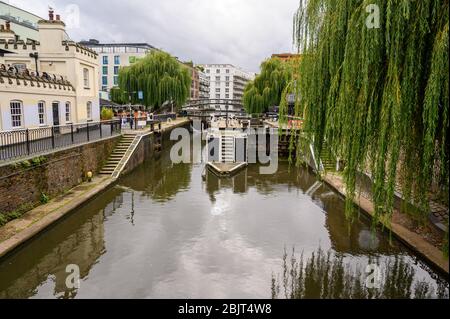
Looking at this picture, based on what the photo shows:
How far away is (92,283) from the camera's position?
891 centimetres

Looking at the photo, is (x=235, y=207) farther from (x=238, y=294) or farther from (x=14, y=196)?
(x=14, y=196)

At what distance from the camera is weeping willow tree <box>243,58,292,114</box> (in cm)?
4406

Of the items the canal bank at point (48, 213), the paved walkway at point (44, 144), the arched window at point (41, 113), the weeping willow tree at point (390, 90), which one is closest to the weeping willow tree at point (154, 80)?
the paved walkway at point (44, 144)

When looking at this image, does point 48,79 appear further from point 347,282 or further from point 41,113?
point 347,282

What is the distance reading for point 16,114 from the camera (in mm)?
17828

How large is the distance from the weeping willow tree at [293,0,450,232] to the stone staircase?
1514cm

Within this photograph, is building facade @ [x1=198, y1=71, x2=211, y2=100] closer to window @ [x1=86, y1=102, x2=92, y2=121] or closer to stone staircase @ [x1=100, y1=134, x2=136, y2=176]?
window @ [x1=86, y1=102, x2=92, y2=121]

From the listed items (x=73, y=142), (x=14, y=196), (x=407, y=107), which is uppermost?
(x=407, y=107)

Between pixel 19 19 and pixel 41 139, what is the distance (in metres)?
43.5

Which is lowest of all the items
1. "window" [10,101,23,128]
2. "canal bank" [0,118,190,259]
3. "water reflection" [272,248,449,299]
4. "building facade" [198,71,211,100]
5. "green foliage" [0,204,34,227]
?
"water reflection" [272,248,449,299]

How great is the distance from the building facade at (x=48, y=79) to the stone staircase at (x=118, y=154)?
355 centimetres

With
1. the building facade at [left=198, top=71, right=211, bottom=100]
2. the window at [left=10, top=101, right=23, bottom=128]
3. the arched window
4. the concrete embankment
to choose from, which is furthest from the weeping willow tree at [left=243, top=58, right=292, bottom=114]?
the building facade at [left=198, top=71, right=211, bottom=100]

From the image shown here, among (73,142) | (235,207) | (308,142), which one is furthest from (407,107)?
(73,142)

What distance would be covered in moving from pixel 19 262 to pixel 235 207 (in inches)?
356
